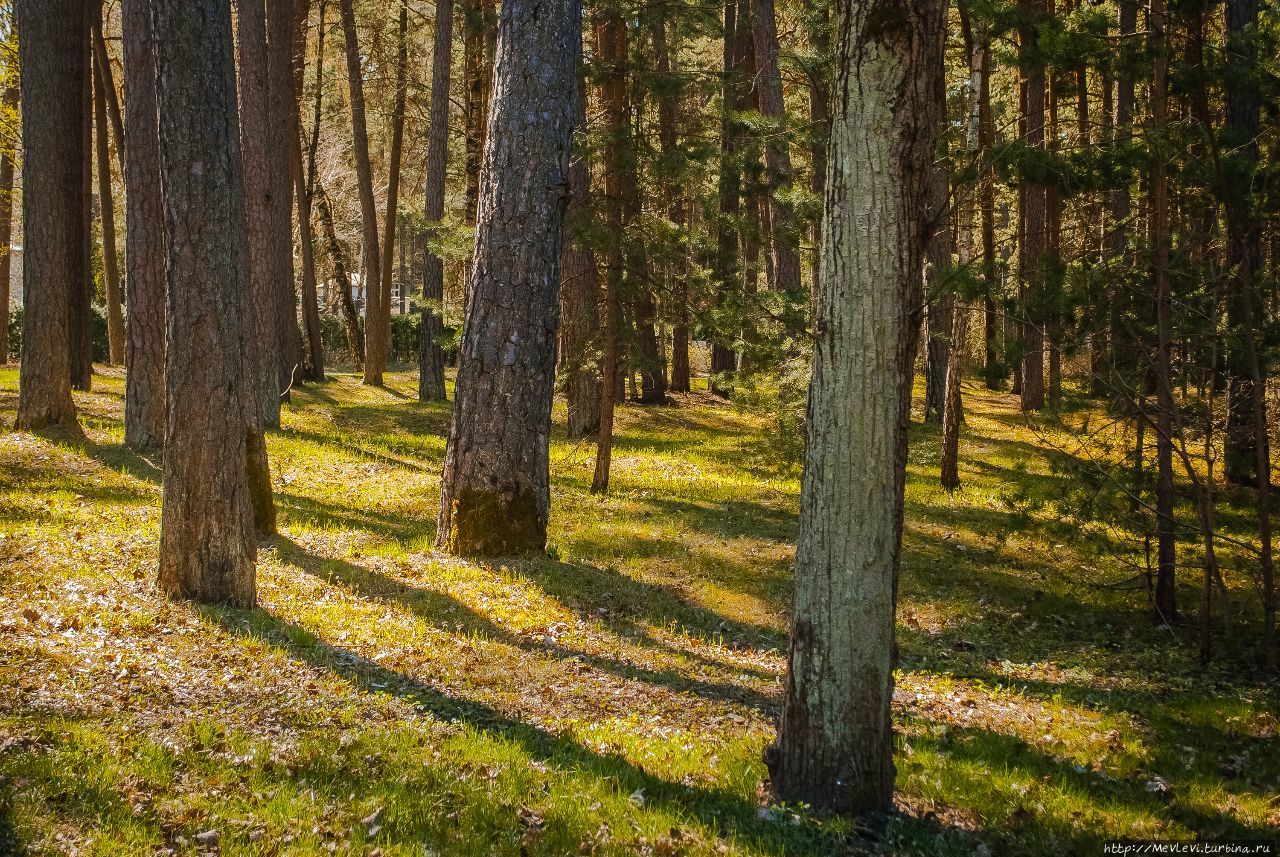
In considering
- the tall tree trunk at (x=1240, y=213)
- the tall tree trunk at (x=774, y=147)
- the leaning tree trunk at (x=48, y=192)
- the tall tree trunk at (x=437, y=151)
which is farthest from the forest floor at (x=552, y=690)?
the tall tree trunk at (x=437, y=151)

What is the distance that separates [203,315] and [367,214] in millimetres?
16745

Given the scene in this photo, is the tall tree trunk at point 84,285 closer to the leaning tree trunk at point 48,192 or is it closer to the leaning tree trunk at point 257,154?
the leaning tree trunk at point 48,192

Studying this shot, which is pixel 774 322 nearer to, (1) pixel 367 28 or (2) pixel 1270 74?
(2) pixel 1270 74

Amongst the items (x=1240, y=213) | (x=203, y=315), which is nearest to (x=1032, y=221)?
(x=1240, y=213)

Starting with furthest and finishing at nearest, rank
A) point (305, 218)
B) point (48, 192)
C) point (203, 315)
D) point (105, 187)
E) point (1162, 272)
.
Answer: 1. point (305, 218)
2. point (105, 187)
3. point (48, 192)
4. point (1162, 272)
5. point (203, 315)

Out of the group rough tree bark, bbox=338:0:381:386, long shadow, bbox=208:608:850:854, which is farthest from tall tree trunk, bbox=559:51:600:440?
rough tree bark, bbox=338:0:381:386

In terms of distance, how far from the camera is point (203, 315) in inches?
274

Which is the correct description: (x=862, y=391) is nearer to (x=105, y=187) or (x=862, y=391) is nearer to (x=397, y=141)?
(x=397, y=141)

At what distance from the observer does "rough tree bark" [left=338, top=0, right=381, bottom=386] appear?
21609mm

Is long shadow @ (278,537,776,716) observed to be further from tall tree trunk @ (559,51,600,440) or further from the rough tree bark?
the rough tree bark

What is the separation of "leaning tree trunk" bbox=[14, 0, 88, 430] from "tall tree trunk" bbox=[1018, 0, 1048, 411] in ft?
39.7

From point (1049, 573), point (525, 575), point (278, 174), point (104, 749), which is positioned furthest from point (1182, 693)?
point (278, 174)

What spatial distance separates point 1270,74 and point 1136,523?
4438mm

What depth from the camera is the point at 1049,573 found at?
1053cm
